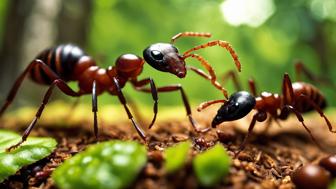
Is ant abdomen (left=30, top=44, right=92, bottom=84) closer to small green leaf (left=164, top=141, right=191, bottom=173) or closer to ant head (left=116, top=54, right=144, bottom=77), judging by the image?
ant head (left=116, top=54, right=144, bottom=77)

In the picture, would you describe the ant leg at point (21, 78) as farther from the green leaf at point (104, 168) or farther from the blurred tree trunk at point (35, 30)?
the blurred tree trunk at point (35, 30)

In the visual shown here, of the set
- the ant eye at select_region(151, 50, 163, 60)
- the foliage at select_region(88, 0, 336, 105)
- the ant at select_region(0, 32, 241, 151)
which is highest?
the ant eye at select_region(151, 50, 163, 60)

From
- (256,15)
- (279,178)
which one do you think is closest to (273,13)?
(256,15)

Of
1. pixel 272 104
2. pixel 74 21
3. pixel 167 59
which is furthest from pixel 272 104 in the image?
pixel 74 21

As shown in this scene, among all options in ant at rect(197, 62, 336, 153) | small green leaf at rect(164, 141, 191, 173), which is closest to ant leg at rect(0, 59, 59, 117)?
ant at rect(197, 62, 336, 153)

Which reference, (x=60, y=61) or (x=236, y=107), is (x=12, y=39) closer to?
(x=60, y=61)

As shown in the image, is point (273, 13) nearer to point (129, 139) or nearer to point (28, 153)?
point (129, 139)
